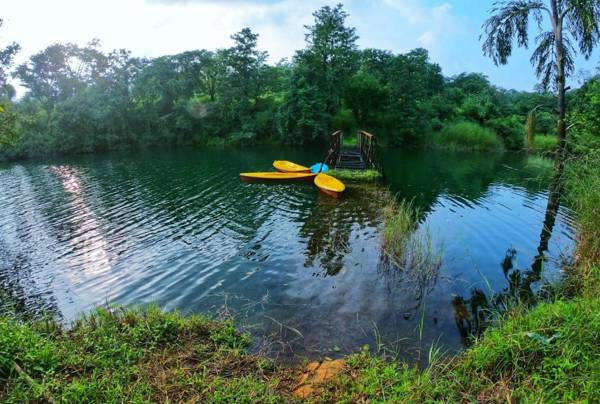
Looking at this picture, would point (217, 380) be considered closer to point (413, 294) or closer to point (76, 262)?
point (413, 294)

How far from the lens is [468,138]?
1302 inches

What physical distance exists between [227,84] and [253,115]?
4.26m

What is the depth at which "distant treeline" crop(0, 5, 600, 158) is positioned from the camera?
33.2m

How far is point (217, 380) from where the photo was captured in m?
4.04

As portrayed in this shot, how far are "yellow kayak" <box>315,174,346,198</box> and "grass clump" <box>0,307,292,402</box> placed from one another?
10.4 metres

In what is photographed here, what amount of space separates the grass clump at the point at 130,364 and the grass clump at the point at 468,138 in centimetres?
3366

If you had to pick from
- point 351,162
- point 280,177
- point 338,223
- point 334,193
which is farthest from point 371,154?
point 338,223

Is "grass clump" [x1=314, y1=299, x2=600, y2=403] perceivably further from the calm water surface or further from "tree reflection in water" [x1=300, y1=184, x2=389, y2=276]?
"tree reflection in water" [x1=300, y1=184, x2=389, y2=276]

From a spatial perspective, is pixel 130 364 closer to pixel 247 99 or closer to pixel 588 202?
pixel 588 202

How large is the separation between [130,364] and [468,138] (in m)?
35.0

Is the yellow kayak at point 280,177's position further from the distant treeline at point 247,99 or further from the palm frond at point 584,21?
the distant treeline at point 247,99

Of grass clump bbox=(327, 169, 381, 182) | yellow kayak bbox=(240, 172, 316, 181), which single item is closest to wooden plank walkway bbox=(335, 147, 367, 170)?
grass clump bbox=(327, 169, 381, 182)

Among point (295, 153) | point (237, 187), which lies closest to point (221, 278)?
point (237, 187)

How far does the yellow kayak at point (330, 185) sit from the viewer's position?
592 inches
